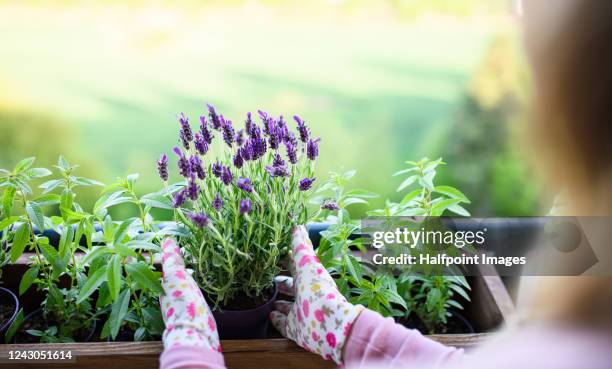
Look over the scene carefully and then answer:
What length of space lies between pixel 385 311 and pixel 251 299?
0.24 meters

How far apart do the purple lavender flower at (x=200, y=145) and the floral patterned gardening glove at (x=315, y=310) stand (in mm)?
211

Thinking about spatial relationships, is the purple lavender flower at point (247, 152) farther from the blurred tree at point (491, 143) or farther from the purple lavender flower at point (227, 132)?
the blurred tree at point (491, 143)

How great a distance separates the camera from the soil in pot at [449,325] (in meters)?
1.18

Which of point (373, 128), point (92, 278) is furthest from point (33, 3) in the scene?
point (92, 278)

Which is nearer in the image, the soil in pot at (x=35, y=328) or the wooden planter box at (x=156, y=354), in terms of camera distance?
the wooden planter box at (x=156, y=354)

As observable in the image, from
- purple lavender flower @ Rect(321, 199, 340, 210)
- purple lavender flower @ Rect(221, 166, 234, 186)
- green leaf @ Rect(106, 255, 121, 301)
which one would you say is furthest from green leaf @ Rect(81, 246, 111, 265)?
purple lavender flower @ Rect(321, 199, 340, 210)

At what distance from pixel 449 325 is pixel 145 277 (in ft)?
1.96

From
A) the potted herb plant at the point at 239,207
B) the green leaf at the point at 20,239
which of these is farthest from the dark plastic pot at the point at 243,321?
the green leaf at the point at 20,239

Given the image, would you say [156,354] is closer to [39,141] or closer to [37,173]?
[37,173]

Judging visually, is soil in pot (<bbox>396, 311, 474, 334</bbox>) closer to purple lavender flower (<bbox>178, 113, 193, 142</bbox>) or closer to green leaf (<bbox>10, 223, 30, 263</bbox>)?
purple lavender flower (<bbox>178, 113, 193, 142</bbox>)

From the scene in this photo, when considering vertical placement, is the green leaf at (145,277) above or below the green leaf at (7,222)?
below

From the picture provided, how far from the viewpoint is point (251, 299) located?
3.44 ft

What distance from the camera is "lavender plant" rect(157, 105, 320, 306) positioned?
3.03 ft

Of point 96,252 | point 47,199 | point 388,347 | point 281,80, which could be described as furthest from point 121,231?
point 281,80
